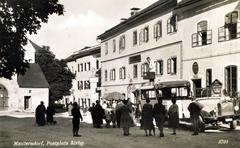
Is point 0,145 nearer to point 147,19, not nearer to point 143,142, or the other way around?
point 143,142

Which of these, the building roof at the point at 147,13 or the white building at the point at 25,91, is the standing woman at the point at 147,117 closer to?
the building roof at the point at 147,13

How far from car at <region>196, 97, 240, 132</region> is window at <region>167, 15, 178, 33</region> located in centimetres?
1004

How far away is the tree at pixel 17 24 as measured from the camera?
40.9 feet

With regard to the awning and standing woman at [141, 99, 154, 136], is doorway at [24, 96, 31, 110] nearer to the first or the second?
the awning

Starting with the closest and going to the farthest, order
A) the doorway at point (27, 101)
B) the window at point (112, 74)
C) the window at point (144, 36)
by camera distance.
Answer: the window at point (144, 36), the window at point (112, 74), the doorway at point (27, 101)

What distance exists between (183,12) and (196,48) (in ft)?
10.1

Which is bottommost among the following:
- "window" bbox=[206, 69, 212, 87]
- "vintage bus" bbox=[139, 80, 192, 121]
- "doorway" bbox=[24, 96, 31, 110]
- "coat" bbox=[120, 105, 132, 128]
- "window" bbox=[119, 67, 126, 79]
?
"doorway" bbox=[24, 96, 31, 110]

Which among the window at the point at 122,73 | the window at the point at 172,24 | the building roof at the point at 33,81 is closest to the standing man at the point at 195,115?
the window at the point at 172,24

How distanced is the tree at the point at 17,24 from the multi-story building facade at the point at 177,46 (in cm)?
894

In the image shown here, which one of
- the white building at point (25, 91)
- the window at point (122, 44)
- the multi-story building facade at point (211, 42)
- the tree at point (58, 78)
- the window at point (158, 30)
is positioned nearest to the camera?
the multi-story building facade at point (211, 42)

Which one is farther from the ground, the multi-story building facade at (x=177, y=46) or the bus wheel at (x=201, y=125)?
the multi-story building facade at (x=177, y=46)

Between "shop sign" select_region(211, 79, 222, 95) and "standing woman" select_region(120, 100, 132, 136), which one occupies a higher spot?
"shop sign" select_region(211, 79, 222, 95)

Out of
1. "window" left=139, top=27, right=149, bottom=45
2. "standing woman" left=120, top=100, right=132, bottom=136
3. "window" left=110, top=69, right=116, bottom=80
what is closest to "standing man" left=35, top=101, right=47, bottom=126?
"standing woman" left=120, top=100, right=132, bottom=136

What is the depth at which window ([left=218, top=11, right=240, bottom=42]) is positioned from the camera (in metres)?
17.9
